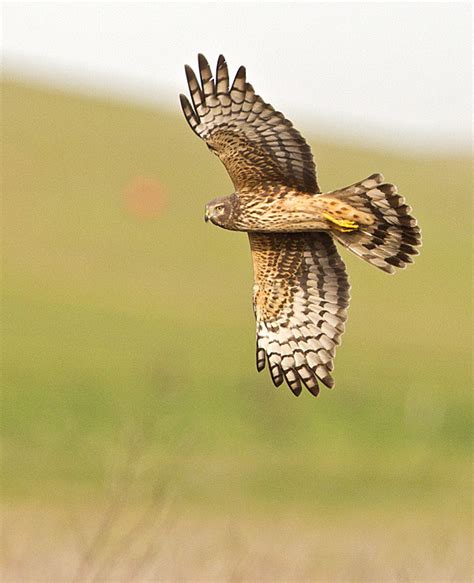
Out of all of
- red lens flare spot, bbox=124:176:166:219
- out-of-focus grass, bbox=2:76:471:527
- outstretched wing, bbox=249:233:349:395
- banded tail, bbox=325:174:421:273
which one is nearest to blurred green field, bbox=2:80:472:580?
out-of-focus grass, bbox=2:76:471:527

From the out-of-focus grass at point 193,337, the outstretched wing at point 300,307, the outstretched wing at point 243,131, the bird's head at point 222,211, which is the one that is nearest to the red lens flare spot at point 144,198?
the out-of-focus grass at point 193,337

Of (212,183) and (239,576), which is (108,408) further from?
(239,576)

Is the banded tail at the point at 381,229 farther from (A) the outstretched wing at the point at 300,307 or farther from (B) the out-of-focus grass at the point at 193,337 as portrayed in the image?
(B) the out-of-focus grass at the point at 193,337

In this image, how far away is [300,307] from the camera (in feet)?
24.4

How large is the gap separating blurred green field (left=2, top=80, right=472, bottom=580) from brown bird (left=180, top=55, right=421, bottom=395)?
11.1 m

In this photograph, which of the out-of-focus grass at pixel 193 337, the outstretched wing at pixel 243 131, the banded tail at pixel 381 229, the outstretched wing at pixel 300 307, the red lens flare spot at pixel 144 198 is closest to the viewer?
the banded tail at pixel 381 229

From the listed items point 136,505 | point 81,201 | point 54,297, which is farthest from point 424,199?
point 136,505

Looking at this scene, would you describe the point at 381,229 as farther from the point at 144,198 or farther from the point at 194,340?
the point at 144,198

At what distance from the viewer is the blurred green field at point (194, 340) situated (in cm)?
2609

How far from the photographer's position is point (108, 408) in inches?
1106

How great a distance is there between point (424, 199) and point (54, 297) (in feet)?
55.5

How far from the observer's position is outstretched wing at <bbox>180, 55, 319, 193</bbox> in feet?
22.0

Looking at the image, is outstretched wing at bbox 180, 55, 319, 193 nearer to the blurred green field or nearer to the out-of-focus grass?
the blurred green field

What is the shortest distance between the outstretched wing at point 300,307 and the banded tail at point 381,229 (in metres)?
0.68
